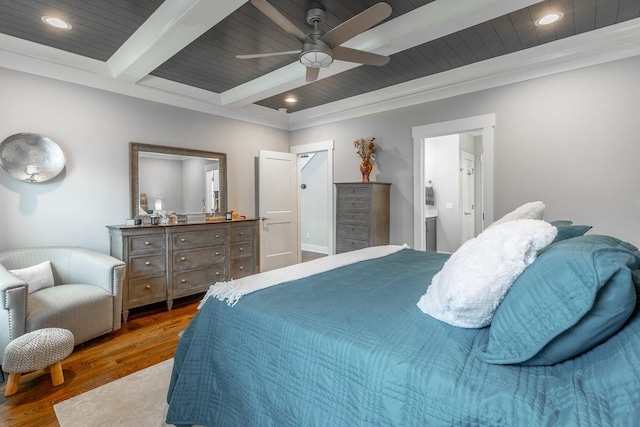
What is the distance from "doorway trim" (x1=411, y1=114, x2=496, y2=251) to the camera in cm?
348

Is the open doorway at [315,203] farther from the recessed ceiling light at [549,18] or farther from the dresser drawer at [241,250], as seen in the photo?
the recessed ceiling light at [549,18]

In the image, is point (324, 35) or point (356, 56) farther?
point (356, 56)

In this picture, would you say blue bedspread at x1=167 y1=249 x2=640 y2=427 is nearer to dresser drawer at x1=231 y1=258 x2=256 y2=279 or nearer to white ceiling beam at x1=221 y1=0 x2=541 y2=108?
white ceiling beam at x1=221 y1=0 x2=541 y2=108

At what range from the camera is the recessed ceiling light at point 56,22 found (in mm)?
2488

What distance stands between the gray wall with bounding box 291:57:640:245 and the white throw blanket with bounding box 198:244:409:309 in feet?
6.54

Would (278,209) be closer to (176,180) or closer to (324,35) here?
(176,180)

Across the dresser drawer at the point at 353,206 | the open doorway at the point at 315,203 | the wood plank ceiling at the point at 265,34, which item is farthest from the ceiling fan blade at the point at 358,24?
the open doorway at the point at 315,203

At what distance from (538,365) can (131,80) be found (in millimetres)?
4238

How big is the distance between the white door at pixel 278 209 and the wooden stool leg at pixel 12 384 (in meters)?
3.09

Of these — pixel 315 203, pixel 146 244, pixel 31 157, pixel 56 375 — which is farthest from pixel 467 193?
pixel 31 157

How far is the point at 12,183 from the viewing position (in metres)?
2.95

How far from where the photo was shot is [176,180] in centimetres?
409

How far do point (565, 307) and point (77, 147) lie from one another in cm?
416

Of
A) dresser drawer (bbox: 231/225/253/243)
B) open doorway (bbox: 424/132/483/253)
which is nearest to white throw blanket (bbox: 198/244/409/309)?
dresser drawer (bbox: 231/225/253/243)
